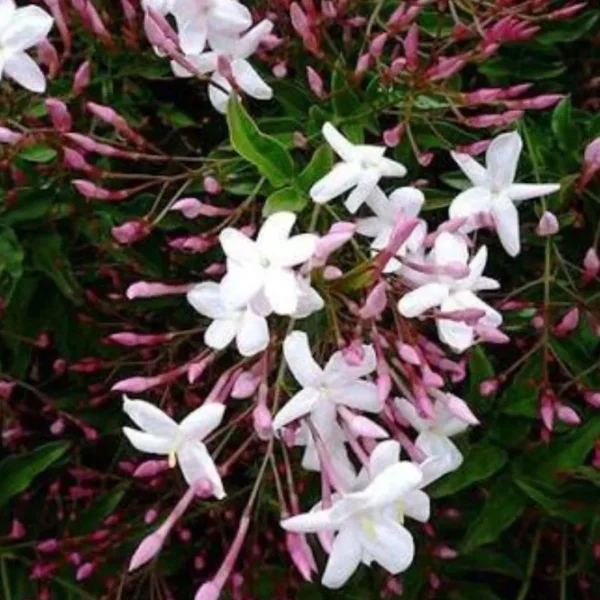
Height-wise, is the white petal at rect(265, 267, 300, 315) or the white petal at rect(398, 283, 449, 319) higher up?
the white petal at rect(265, 267, 300, 315)

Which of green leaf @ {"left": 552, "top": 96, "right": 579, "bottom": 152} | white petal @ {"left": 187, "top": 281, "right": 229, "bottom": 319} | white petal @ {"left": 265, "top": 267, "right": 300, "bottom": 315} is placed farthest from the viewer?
green leaf @ {"left": 552, "top": 96, "right": 579, "bottom": 152}

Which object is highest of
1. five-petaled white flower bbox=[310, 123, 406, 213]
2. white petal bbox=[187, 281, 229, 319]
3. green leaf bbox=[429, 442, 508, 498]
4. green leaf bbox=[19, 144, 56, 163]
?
five-petaled white flower bbox=[310, 123, 406, 213]

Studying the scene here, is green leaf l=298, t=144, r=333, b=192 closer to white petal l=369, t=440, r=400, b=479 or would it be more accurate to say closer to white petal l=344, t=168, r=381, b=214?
white petal l=344, t=168, r=381, b=214

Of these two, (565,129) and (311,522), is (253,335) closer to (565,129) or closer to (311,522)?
(311,522)

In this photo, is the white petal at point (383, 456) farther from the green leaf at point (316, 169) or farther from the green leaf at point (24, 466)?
the green leaf at point (24, 466)

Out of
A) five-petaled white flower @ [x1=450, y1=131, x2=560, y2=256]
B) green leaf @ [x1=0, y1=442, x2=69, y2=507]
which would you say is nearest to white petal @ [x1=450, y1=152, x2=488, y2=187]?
five-petaled white flower @ [x1=450, y1=131, x2=560, y2=256]
